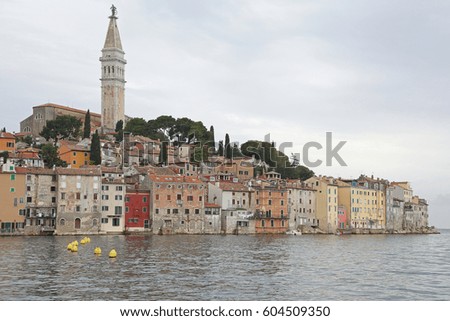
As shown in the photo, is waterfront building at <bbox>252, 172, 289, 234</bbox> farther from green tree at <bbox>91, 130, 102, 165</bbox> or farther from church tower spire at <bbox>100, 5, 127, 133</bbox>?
church tower spire at <bbox>100, 5, 127, 133</bbox>

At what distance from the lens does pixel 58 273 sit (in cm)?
3017

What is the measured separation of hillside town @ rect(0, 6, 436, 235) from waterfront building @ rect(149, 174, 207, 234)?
0.38ft

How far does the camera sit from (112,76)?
12288 cm

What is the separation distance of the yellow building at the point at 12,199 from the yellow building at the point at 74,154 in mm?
22349

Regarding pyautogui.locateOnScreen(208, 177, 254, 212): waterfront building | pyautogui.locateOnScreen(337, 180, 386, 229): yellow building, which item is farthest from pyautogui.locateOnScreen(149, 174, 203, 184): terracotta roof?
pyautogui.locateOnScreen(337, 180, 386, 229): yellow building

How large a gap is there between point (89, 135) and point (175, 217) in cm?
3496

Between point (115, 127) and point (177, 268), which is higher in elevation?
point (115, 127)

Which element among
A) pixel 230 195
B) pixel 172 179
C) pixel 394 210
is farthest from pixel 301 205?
pixel 394 210

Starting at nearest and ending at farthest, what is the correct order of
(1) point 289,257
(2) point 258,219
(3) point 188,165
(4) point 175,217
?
(1) point 289,257, (4) point 175,217, (2) point 258,219, (3) point 188,165

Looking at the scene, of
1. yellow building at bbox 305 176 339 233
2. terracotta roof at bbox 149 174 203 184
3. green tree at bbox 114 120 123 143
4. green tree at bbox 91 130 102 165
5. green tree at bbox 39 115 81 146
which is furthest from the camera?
green tree at bbox 114 120 123 143

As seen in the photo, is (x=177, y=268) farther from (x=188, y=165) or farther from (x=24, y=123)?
(x=24, y=123)

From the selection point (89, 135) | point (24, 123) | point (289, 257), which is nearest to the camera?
point (289, 257)

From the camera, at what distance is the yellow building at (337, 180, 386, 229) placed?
9469 centimetres
